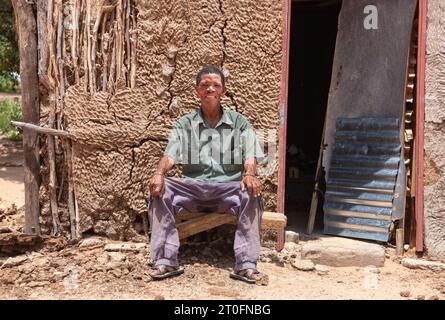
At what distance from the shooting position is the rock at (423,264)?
4023 millimetres

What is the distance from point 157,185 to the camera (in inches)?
132

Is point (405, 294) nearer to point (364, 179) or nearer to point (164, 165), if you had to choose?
point (364, 179)

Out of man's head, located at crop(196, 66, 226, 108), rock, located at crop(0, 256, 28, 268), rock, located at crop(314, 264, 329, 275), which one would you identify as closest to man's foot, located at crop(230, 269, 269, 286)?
rock, located at crop(314, 264, 329, 275)

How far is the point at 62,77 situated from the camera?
13.7 feet

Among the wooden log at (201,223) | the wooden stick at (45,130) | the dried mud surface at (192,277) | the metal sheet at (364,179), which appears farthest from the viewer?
the metal sheet at (364,179)

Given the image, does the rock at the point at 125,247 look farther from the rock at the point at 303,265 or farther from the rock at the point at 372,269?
the rock at the point at 372,269

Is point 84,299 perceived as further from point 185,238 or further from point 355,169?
point 355,169

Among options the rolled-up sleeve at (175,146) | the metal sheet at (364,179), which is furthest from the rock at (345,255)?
the rolled-up sleeve at (175,146)

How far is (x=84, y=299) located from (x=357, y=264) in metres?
2.22

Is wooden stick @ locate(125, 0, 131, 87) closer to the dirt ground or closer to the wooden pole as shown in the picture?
the wooden pole

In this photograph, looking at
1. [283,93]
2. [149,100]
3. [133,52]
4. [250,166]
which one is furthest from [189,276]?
[133,52]

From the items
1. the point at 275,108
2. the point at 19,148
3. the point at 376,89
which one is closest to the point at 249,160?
the point at 275,108

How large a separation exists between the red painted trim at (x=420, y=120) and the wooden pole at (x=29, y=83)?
3144 millimetres

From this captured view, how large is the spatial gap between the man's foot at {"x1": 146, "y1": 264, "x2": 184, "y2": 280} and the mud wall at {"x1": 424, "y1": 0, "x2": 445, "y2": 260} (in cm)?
213
